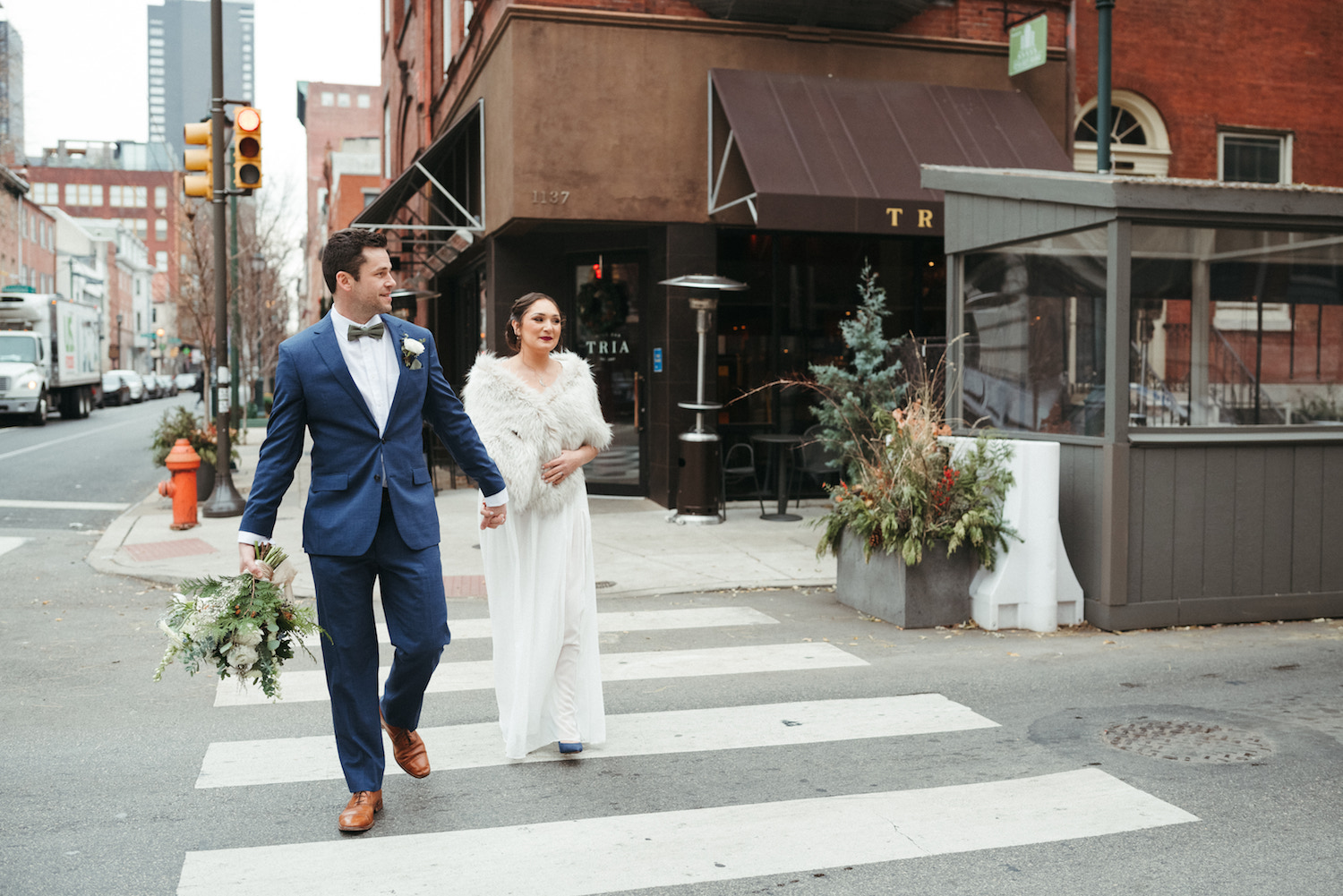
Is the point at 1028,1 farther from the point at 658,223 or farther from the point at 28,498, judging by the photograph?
the point at 28,498

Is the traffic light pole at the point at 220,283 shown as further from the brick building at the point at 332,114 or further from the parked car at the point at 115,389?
the brick building at the point at 332,114

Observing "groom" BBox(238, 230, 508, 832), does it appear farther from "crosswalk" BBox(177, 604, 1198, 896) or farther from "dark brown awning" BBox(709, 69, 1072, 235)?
"dark brown awning" BBox(709, 69, 1072, 235)

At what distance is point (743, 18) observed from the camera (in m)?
13.4

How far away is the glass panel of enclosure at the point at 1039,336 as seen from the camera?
7605 millimetres

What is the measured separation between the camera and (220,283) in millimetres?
12320

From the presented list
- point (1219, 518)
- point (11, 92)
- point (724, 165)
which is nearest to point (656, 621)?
point (1219, 518)

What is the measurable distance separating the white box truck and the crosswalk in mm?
28196

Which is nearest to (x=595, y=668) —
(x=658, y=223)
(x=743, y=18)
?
(x=658, y=223)

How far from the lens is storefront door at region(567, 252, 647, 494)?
1426cm

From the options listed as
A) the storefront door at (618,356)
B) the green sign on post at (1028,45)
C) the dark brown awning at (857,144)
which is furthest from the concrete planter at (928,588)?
the green sign on post at (1028,45)

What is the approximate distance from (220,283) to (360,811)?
9.60 metres

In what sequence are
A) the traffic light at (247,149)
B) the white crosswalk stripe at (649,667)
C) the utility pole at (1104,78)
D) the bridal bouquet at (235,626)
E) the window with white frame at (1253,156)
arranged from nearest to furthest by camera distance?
the bridal bouquet at (235,626) → the white crosswalk stripe at (649,667) → the utility pole at (1104,78) → the traffic light at (247,149) → the window with white frame at (1253,156)

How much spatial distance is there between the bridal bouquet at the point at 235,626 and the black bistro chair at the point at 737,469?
8.72m

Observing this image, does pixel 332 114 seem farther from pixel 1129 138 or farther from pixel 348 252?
pixel 348 252
